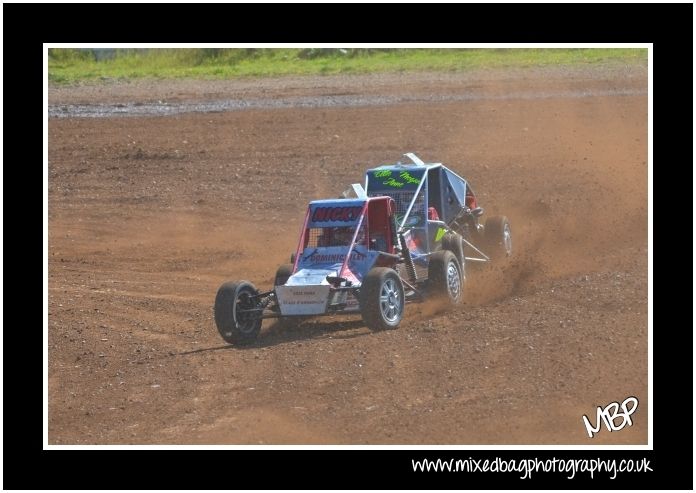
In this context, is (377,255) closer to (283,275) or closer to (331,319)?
(331,319)

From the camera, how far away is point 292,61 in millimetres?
39156

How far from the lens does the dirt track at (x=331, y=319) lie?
33.9ft

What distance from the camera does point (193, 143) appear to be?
2503 centimetres

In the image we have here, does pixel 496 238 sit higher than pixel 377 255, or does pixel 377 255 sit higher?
pixel 496 238

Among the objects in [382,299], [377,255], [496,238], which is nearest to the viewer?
[382,299]

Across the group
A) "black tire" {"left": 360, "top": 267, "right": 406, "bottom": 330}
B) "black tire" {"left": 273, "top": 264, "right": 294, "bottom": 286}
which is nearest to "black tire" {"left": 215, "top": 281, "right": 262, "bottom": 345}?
"black tire" {"left": 273, "top": 264, "right": 294, "bottom": 286}

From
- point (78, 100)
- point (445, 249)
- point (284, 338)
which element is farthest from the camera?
point (78, 100)

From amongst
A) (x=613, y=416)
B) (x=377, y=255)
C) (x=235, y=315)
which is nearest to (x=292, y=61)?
(x=377, y=255)

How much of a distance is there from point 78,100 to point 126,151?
7.57 meters

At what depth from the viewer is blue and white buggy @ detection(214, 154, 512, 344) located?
12789 millimetres

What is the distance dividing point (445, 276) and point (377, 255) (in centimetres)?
91

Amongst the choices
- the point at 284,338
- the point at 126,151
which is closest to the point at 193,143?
the point at 126,151

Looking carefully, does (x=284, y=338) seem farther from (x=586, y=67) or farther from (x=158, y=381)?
(x=586, y=67)

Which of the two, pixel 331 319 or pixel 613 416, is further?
pixel 331 319
